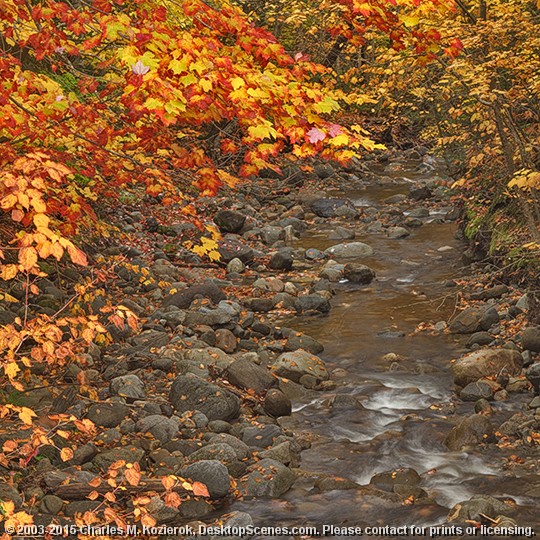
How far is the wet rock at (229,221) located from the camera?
17625 millimetres

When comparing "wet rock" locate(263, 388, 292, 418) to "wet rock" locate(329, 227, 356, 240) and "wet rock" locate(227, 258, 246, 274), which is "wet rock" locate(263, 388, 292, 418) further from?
"wet rock" locate(329, 227, 356, 240)

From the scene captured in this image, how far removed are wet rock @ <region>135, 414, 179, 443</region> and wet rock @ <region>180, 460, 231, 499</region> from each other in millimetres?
842

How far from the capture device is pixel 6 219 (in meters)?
8.04

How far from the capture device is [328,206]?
2019 centimetres

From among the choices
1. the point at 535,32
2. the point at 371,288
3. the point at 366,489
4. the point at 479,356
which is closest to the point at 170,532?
the point at 366,489

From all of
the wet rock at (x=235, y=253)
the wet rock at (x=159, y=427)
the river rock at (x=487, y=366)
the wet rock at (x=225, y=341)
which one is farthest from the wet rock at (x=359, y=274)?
the wet rock at (x=159, y=427)

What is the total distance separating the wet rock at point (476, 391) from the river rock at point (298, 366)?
1.95m

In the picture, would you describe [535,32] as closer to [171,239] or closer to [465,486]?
[465,486]

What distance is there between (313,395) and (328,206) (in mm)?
11521

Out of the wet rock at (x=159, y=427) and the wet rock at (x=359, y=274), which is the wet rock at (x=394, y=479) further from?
the wet rock at (x=359, y=274)

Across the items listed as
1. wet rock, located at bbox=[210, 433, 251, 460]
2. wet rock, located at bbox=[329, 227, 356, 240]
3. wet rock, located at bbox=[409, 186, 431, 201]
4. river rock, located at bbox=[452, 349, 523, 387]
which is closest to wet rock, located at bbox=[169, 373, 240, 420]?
wet rock, located at bbox=[210, 433, 251, 460]

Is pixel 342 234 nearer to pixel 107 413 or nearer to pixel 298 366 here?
pixel 298 366

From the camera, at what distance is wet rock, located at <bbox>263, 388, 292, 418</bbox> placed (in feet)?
28.0

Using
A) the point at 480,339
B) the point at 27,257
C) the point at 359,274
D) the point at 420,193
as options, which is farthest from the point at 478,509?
the point at 420,193
